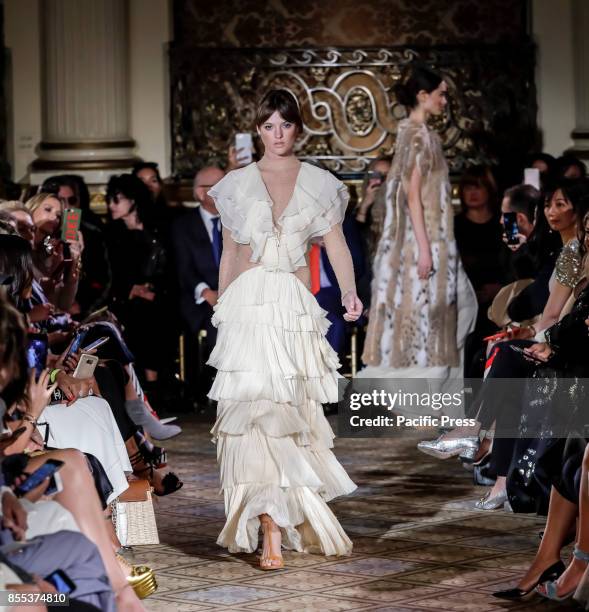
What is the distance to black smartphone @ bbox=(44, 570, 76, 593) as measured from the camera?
12.2ft

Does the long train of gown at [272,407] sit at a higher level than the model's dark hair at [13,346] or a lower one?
lower

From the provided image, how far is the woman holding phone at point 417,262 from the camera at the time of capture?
29.2 ft

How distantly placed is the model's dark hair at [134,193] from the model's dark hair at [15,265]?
4754mm

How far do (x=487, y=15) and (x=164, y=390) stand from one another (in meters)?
3.97


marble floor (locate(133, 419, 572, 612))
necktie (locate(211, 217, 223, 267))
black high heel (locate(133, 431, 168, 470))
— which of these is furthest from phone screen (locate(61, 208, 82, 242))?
necktie (locate(211, 217, 223, 267))

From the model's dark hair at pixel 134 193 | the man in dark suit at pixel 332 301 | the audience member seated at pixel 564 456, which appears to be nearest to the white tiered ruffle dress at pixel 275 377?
the audience member seated at pixel 564 456

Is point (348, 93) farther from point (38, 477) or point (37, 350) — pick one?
point (38, 477)

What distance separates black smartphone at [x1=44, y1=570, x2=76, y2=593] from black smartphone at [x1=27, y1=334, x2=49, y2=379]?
5.75ft

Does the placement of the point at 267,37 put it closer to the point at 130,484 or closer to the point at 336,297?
the point at 336,297

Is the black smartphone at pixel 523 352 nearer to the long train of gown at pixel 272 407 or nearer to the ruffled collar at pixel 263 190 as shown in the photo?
the long train of gown at pixel 272 407

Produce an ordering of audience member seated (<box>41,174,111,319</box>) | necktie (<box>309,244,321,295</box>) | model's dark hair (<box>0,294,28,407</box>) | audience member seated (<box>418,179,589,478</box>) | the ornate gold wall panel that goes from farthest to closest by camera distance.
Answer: the ornate gold wall panel → necktie (<box>309,244,321,295</box>) → audience member seated (<box>41,174,111,319</box>) → audience member seated (<box>418,179,589,478</box>) → model's dark hair (<box>0,294,28,407</box>)

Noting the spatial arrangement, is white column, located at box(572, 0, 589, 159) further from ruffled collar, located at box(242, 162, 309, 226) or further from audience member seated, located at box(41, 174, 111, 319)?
ruffled collar, located at box(242, 162, 309, 226)

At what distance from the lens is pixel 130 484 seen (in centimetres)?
596

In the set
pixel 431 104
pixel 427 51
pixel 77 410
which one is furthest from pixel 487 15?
pixel 77 410
